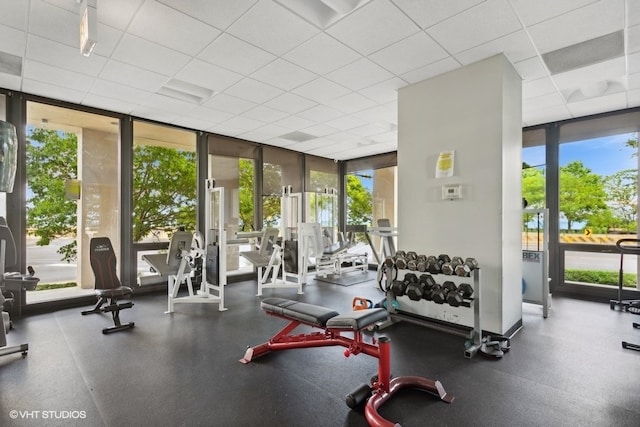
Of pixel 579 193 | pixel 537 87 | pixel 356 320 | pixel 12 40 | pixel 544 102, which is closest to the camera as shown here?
pixel 356 320

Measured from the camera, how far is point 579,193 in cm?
532

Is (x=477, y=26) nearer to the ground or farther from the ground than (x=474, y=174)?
farther from the ground

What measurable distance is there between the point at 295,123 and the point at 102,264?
3.63m

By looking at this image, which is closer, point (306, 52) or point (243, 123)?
point (306, 52)

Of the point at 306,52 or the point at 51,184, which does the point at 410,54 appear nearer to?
the point at 306,52

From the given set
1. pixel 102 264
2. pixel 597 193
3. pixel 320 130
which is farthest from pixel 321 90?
pixel 597 193

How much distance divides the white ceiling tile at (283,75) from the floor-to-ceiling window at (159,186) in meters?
2.78

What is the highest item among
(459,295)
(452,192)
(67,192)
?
(67,192)

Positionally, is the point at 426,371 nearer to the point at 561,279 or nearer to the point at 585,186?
the point at 561,279

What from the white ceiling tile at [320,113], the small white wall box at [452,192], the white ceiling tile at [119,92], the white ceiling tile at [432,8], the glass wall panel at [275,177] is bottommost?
the small white wall box at [452,192]

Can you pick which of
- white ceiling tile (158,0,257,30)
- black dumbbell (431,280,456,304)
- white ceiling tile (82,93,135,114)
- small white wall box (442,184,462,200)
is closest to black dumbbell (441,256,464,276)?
black dumbbell (431,280,456,304)

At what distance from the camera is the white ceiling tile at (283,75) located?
3605mm

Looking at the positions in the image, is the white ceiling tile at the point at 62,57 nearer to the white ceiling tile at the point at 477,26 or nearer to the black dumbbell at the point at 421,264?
the white ceiling tile at the point at 477,26

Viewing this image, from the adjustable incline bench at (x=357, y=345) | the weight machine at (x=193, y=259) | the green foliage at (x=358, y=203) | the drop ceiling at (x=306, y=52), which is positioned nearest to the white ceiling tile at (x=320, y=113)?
the drop ceiling at (x=306, y=52)
